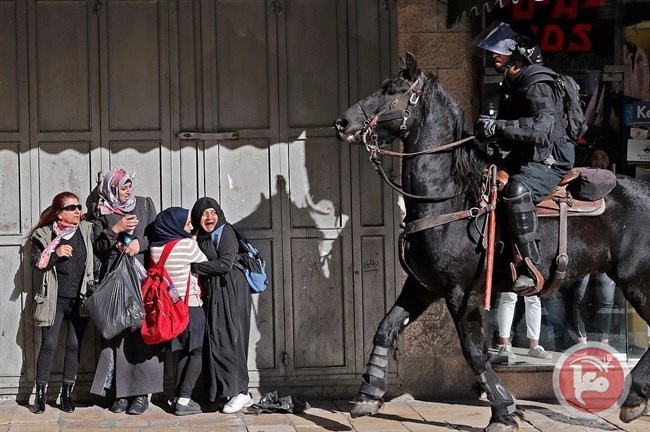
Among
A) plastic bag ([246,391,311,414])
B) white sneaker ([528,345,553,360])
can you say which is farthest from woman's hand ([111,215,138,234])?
white sneaker ([528,345,553,360])

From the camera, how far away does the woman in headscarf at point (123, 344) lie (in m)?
9.09

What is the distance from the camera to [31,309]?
363 inches

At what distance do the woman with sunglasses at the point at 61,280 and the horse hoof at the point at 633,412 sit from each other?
161 inches

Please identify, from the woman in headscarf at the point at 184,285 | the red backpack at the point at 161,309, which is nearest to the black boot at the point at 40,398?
the red backpack at the point at 161,309

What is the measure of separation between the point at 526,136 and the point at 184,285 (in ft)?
9.63

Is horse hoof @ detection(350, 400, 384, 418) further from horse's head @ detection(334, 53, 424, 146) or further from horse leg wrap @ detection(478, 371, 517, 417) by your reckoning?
horse's head @ detection(334, 53, 424, 146)

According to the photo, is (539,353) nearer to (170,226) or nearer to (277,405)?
(277,405)

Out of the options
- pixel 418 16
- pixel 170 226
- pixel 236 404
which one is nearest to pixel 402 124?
pixel 418 16

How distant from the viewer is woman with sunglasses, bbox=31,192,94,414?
898 centimetres

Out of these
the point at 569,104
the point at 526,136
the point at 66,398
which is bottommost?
the point at 66,398

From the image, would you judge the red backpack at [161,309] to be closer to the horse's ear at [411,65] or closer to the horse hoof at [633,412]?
the horse's ear at [411,65]

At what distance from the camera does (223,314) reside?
9.08 m

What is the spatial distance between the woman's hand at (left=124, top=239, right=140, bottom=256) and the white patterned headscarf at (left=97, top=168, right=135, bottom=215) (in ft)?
0.90

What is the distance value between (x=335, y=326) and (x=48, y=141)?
9.04 ft
